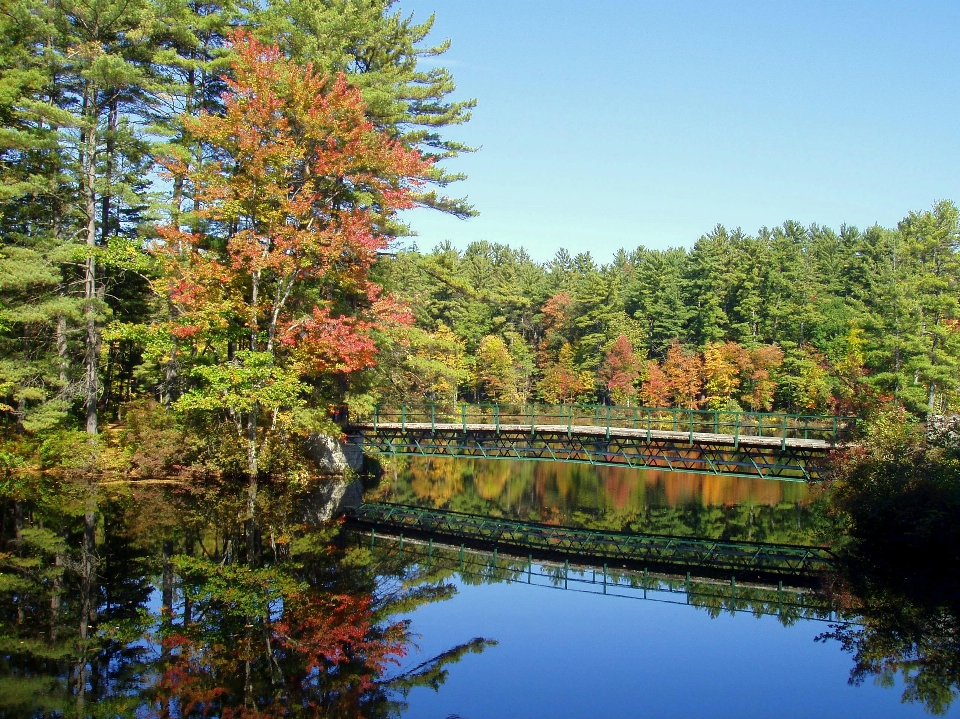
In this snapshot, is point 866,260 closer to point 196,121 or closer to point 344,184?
point 344,184

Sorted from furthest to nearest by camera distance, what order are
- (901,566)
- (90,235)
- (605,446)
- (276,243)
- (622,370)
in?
1. (622,370)
2. (605,446)
3. (90,235)
4. (276,243)
5. (901,566)

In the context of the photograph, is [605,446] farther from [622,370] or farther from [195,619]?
[622,370]

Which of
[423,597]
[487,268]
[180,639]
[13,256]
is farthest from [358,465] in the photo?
[487,268]

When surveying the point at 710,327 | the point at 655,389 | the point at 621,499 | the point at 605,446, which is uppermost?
the point at 710,327

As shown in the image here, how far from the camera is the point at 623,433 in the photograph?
27328 mm

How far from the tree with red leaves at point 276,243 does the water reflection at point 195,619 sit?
5.05m

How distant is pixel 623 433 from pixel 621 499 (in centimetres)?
520

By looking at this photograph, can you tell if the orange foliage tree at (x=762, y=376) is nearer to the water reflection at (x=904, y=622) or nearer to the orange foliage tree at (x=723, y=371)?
the orange foliage tree at (x=723, y=371)

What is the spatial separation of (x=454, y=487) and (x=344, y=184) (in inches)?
593

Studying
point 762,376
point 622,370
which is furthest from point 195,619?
point 622,370

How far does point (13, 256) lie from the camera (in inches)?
960

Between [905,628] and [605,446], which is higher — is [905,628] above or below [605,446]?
below

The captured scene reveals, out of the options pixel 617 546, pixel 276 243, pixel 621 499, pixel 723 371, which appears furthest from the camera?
pixel 723 371

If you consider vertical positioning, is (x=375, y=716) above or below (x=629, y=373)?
below
